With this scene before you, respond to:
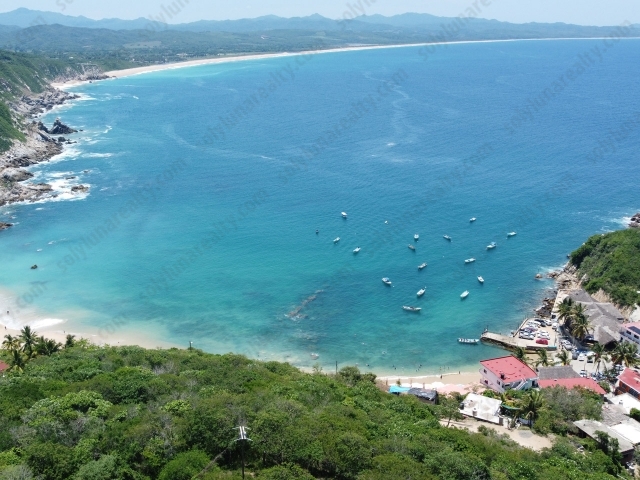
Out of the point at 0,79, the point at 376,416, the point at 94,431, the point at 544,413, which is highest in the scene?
the point at 0,79

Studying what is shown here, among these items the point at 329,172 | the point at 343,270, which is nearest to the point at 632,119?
the point at 329,172

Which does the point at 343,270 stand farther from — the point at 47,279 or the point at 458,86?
the point at 458,86

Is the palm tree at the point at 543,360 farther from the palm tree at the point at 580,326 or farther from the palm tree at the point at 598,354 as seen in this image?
the palm tree at the point at 580,326

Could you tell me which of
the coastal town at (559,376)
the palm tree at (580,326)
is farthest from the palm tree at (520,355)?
the palm tree at (580,326)

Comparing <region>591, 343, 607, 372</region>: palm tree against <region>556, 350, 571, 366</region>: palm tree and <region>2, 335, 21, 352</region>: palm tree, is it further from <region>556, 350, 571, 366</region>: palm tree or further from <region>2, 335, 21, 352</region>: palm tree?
<region>2, 335, 21, 352</region>: palm tree

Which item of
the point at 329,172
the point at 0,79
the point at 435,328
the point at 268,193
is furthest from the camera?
the point at 0,79

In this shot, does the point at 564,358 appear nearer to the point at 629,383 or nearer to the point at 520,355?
the point at 520,355

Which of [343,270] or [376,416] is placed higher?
[376,416]
